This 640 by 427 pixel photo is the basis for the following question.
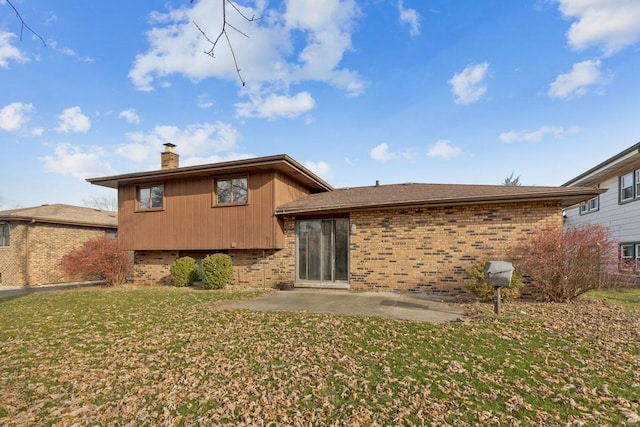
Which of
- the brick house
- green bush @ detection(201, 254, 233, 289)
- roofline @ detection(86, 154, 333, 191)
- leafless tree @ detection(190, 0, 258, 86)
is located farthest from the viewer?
green bush @ detection(201, 254, 233, 289)

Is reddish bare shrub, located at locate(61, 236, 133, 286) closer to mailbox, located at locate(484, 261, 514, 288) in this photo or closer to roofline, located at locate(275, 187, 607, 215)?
Answer: roofline, located at locate(275, 187, 607, 215)

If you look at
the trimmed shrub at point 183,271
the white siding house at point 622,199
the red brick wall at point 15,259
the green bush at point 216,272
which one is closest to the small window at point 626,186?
the white siding house at point 622,199

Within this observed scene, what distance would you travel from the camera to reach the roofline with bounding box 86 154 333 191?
1002 cm

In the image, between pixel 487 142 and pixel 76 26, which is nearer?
pixel 76 26

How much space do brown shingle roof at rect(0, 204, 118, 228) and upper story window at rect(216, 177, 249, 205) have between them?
34.6 feet

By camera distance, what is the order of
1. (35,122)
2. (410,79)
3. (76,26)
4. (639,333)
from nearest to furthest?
(76,26) → (639,333) → (35,122) → (410,79)

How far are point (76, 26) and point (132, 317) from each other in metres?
5.47

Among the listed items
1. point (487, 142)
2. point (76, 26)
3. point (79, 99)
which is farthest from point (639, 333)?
point (79, 99)

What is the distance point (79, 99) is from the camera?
9312 mm

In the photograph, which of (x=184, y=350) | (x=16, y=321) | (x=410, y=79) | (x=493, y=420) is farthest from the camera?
(x=410, y=79)

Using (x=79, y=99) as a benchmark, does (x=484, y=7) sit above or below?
above

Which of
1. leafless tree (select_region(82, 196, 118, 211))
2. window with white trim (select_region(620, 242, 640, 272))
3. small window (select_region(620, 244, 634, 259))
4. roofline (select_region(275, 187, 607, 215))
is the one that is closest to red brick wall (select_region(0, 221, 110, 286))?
roofline (select_region(275, 187, 607, 215))

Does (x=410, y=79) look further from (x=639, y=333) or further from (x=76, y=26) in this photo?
(x=76, y=26)

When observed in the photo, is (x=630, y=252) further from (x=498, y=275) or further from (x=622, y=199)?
(x=498, y=275)
